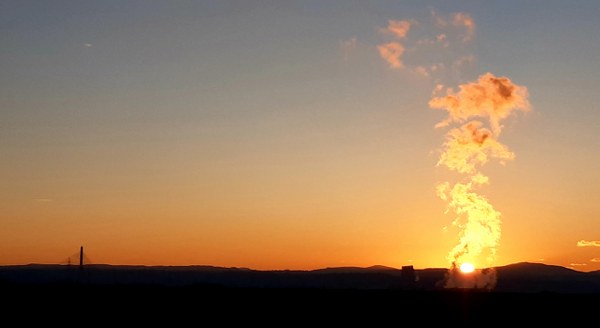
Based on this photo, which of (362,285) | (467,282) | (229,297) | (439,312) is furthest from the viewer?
(362,285)

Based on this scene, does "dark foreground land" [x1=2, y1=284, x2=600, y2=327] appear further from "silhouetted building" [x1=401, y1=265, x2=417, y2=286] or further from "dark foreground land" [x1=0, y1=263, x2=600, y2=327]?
"silhouetted building" [x1=401, y1=265, x2=417, y2=286]

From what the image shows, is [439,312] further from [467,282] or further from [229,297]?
[467,282]

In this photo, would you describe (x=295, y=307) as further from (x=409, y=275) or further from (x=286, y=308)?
(x=409, y=275)

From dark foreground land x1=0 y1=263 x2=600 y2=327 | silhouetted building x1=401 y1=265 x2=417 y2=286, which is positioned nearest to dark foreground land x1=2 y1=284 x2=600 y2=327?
dark foreground land x1=0 y1=263 x2=600 y2=327

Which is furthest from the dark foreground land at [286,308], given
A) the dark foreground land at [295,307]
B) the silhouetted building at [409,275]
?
the silhouetted building at [409,275]

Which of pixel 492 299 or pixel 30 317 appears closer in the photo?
pixel 30 317

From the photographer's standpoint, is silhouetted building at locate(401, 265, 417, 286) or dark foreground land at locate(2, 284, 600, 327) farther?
silhouetted building at locate(401, 265, 417, 286)

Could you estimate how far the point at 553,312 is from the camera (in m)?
56.3

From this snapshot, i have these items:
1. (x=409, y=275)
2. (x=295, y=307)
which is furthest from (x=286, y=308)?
(x=409, y=275)

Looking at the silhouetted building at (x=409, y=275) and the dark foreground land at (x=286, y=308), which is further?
the silhouetted building at (x=409, y=275)

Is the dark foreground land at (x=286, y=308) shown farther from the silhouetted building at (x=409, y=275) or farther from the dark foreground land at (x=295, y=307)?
the silhouetted building at (x=409, y=275)

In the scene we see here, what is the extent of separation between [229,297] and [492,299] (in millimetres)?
16756

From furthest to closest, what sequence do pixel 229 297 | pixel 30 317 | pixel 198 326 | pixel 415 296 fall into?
pixel 415 296, pixel 229 297, pixel 30 317, pixel 198 326

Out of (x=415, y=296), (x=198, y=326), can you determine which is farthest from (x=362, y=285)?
(x=198, y=326)
